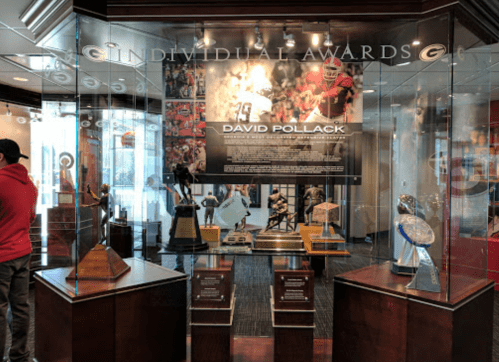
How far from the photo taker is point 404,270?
8.14 feet

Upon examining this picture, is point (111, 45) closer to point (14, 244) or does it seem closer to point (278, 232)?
point (14, 244)

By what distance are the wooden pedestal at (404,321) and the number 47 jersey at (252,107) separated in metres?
1.40

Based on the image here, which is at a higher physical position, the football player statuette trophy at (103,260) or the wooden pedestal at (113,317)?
the football player statuette trophy at (103,260)

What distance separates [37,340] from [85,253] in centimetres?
73

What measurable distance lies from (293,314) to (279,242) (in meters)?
0.55

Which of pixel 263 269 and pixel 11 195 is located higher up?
pixel 11 195

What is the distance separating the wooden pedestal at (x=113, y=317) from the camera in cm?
211

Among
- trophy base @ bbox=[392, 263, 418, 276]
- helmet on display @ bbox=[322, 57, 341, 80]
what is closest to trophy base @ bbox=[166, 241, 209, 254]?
trophy base @ bbox=[392, 263, 418, 276]

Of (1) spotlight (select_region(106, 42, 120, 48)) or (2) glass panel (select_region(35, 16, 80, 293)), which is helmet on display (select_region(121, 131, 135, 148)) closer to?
(2) glass panel (select_region(35, 16, 80, 293))

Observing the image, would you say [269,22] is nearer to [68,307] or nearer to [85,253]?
[85,253]

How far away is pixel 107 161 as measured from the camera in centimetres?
258

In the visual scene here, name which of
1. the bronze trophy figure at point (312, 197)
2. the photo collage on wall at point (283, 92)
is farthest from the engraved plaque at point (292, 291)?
the photo collage on wall at point (283, 92)

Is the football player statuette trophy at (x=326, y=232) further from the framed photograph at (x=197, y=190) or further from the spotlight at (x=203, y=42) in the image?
the spotlight at (x=203, y=42)

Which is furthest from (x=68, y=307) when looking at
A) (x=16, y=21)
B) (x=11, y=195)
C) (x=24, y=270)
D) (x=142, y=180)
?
(x=16, y=21)
